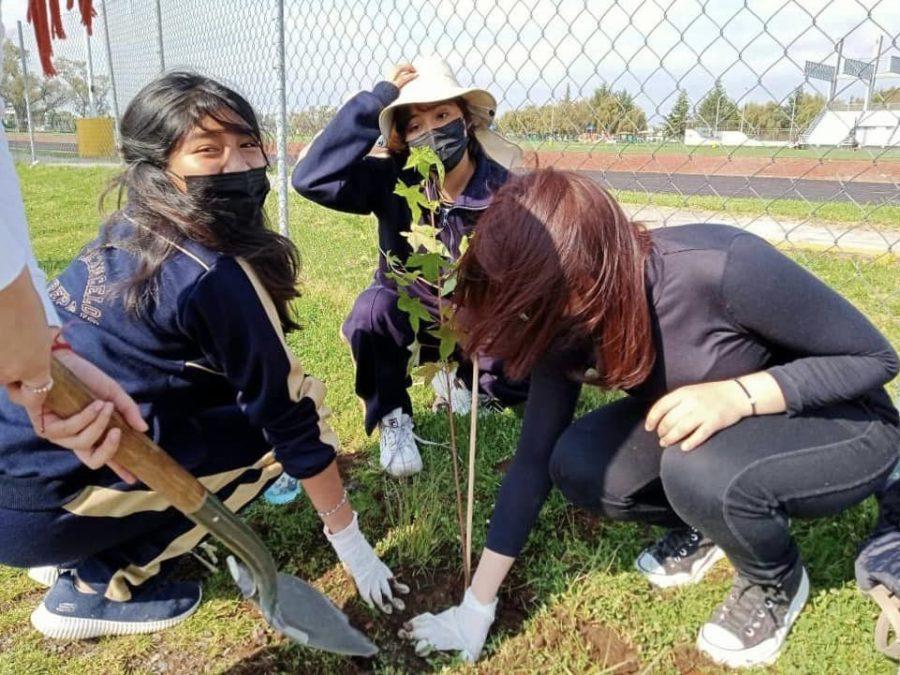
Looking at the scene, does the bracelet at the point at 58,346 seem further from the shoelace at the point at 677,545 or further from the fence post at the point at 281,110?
the fence post at the point at 281,110

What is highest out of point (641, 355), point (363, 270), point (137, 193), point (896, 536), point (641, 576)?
point (137, 193)

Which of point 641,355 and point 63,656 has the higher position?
point 641,355

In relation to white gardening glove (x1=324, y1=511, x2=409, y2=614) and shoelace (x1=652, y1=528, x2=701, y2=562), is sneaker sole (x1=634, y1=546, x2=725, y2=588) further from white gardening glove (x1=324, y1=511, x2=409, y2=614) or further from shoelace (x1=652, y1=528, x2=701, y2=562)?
white gardening glove (x1=324, y1=511, x2=409, y2=614)

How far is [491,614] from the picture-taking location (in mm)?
1586

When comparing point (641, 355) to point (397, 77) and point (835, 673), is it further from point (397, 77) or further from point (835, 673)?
point (397, 77)

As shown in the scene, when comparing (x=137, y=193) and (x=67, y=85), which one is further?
(x=67, y=85)

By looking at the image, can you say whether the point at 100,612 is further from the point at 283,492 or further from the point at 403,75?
the point at 403,75

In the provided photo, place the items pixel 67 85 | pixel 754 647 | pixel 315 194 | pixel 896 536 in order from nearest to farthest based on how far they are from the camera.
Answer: pixel 754 647 < pixel 896 536 < pixel 315 194 < pixel 67 85

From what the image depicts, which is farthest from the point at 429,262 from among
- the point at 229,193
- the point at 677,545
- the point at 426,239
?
the point at 677,545

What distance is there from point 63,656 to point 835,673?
1714mm

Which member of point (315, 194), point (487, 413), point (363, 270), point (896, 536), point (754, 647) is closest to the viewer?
point (754, 647)

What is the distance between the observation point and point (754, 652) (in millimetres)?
1532

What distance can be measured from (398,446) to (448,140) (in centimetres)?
97

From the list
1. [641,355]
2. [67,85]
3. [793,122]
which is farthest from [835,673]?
[67,85]
